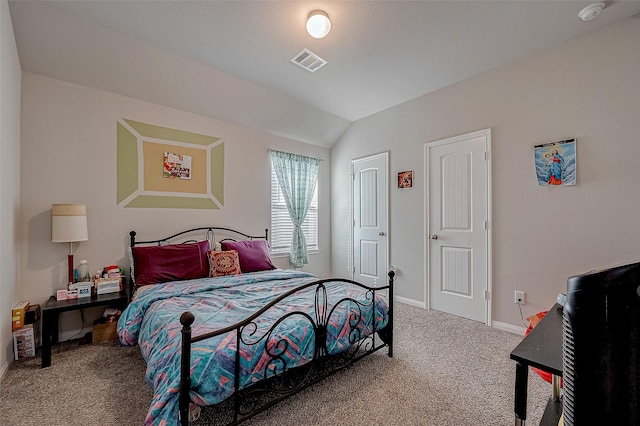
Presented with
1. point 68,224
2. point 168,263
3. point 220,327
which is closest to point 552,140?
point 220,327

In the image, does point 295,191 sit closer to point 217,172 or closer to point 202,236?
point 217,172

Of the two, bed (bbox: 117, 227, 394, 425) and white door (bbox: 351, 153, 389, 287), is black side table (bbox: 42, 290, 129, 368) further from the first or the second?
white door (bbox: 351, 153, 389, 287)

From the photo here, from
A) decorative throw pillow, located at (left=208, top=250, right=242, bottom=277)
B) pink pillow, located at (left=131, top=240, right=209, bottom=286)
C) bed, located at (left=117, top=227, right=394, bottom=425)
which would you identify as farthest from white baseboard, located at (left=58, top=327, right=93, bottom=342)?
decorative throw pillow, located at (left=208, top=250, right=242, bottom=277)

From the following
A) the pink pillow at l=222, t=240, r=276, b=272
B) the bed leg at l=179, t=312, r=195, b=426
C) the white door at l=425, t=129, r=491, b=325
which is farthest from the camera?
the pink pillow at l=222, t=240, r=276, b=272

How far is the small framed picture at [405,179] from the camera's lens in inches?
152

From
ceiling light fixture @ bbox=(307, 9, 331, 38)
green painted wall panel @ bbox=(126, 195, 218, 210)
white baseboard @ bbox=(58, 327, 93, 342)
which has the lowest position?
white baseboard @ bbox=(58, 327, 93, 342)

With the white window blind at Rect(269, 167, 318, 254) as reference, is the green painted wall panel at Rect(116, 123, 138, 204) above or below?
above

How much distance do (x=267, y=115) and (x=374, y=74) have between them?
1.59 metres

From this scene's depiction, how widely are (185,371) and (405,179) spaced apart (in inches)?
135

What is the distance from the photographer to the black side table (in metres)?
2.22

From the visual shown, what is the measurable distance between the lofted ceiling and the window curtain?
1090mm

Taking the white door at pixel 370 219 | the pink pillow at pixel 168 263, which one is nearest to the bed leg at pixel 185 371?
the pink pillow at pixel 168 263

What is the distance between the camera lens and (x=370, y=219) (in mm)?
4391

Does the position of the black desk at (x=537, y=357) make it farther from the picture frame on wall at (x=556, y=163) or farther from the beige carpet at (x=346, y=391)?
the picture frame on wall at (x=556, y=163)
